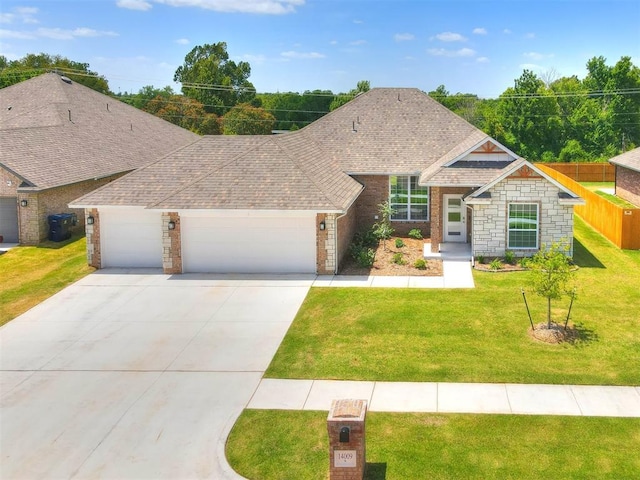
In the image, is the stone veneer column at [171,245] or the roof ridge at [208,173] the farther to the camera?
the roof ridge at [208,173]

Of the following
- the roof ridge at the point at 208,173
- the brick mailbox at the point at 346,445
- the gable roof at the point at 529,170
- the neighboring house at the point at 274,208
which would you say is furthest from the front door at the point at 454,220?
the brick mailbox at the point at 346,445

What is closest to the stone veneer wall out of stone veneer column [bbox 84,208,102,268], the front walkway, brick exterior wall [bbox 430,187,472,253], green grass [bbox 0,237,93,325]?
the front walkway

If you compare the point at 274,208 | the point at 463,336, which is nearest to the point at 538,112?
the point at 274,208

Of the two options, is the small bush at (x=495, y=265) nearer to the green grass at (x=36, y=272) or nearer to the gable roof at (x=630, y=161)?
the gable roof at (x=630, y=161)

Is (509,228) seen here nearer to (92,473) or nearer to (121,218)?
(121,218)

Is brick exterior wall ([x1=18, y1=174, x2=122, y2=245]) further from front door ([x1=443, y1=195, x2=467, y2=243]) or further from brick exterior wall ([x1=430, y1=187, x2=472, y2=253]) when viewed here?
front door ([x1=443, y1=195, x2=467, y2=243])

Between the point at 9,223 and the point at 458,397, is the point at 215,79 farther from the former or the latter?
the point at 458,397
